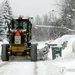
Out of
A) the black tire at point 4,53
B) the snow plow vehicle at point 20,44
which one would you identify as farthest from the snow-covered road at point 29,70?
the black tire at point 4,53

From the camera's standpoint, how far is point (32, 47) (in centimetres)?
2114

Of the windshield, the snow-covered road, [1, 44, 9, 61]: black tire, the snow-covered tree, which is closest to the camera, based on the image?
the snow-covered road

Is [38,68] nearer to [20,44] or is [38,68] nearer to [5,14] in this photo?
[20,44]

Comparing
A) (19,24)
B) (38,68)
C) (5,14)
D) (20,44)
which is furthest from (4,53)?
(5,14)

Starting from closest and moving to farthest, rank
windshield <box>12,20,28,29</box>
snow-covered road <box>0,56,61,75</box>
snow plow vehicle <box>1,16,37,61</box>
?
snow-covered road <box>0,56,61,75</box> → snow plow vehicle <box>1,16,37,61</box> → windshield <box>12,20,28,29</box>

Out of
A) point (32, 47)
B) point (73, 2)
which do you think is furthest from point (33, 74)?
point (73, 2)

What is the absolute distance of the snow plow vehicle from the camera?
69.4ft

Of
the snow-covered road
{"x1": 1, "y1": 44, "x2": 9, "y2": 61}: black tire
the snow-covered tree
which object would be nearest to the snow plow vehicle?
{"x1": 1, "y1": 44, "x2": 9, "y2": 61}: black tire

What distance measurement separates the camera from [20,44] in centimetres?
2138

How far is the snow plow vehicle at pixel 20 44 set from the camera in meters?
21.2

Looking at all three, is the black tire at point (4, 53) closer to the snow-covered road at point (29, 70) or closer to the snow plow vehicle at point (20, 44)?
the snow plow vehicle at point (20, 44)

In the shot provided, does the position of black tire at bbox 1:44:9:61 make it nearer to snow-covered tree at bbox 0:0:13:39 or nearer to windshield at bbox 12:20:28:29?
windshield at bbox 12:20:28:29

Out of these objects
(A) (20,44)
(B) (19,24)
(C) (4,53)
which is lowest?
(C) (4,53)

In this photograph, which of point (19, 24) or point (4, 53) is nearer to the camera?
point (4, 53)
